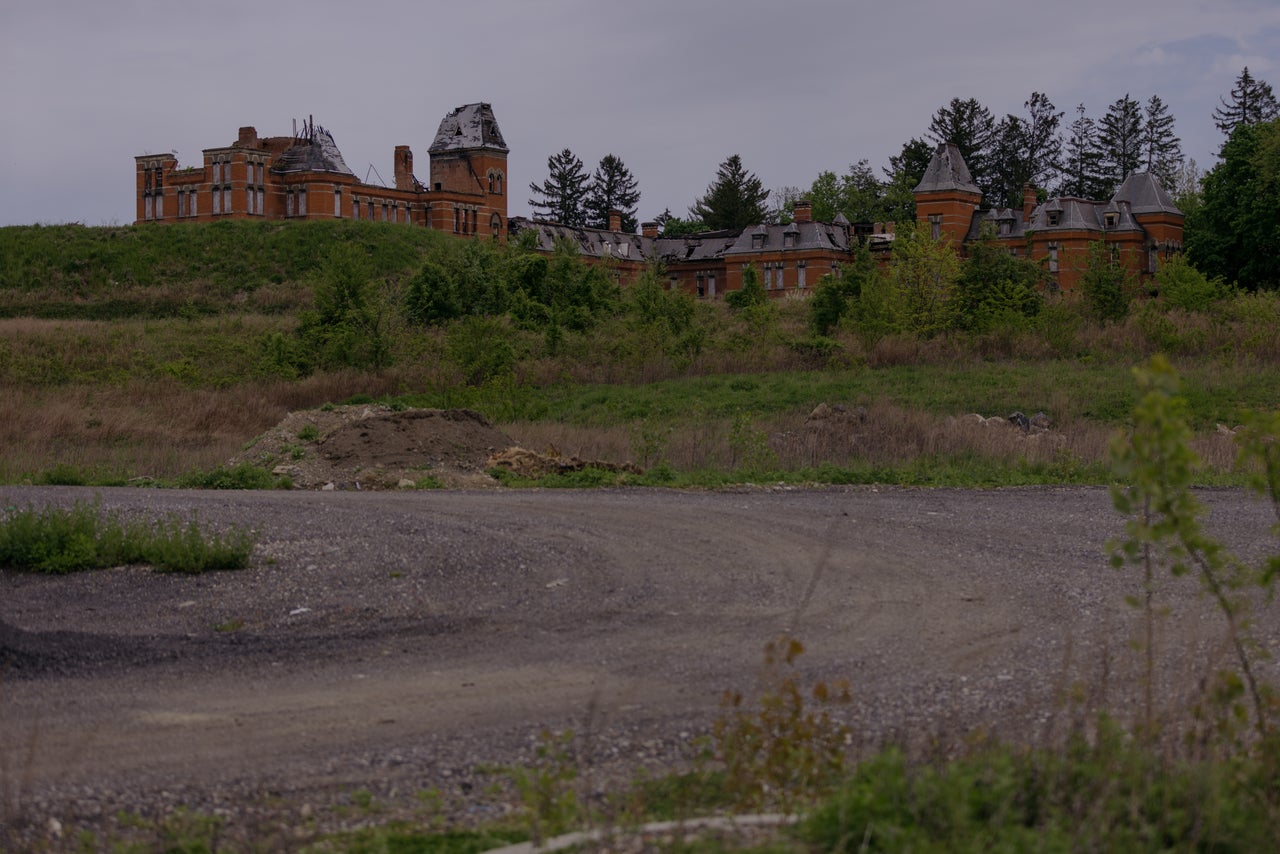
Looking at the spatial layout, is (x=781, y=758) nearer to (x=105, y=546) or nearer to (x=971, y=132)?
(x=105, y=546)

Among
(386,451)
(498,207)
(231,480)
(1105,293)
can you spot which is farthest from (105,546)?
(498,207)

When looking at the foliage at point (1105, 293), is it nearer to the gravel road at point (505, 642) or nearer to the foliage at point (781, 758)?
the gravel road at point (505, 642)

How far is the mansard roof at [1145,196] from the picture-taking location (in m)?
74.2

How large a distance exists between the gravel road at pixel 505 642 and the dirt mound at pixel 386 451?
15.1ft

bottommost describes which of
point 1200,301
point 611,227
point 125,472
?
point 125,472

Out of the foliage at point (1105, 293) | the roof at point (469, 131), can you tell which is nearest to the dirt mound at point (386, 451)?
the foliage at point (1105, 293)

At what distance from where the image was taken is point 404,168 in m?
87.6

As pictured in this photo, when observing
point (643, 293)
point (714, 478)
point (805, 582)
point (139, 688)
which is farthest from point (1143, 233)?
point (139, 688)

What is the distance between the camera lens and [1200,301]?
45.8 metres

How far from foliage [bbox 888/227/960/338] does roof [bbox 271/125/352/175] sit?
41.8 meters

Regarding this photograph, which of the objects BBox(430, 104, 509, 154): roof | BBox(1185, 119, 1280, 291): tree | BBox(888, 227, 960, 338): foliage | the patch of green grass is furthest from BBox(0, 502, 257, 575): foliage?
BBox(430, 104, 509, 154): roof

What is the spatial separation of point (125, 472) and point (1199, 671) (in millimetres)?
18384

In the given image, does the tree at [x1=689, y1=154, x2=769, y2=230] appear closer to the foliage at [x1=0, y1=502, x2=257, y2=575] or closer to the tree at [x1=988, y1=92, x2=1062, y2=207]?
the tree at [x1=988, y1=92, x2=1062, y2=207]

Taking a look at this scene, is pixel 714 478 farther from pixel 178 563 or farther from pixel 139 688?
pixel 139 688
